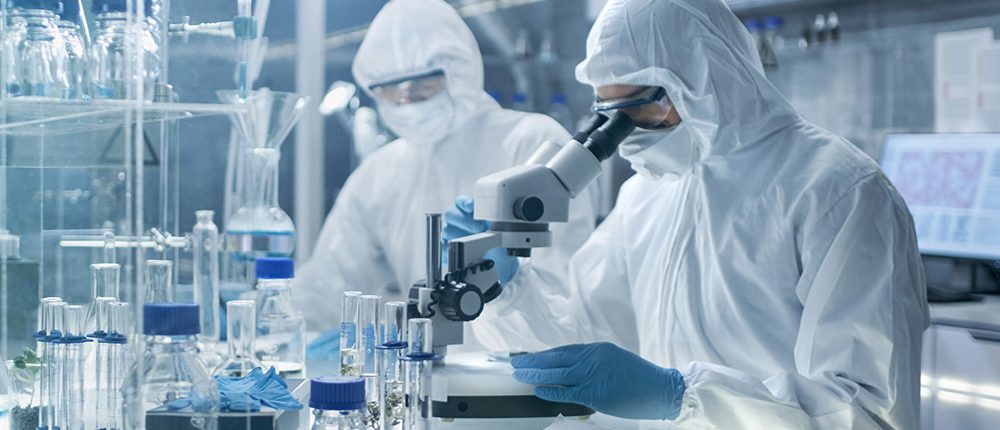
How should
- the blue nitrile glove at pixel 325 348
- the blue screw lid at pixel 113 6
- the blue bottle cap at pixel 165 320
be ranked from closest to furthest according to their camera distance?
1. the blue bottle cap at pixel 165 320
2. the blue screw lid at pixel 113 6
3. the blue nitrile glove at pixel 325 348

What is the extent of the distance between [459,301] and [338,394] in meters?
0.29

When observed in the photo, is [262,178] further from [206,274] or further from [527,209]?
[527,209]

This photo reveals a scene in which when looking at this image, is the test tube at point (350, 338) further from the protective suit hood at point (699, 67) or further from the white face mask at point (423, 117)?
the white face mask at point (423, 117)

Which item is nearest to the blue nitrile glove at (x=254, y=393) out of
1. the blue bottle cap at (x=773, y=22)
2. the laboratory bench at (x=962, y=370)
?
the laboratory bench at (x=962, y=370)

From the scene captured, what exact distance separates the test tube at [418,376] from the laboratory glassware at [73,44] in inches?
20.9

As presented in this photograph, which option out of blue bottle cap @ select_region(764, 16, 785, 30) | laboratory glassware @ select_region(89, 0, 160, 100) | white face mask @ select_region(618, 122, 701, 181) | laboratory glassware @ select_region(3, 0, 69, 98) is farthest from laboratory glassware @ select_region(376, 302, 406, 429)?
blue bottle cap @ select_region(764, 16, 785, 30)

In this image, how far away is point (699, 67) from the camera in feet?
5.36

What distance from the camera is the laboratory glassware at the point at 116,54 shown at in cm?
111

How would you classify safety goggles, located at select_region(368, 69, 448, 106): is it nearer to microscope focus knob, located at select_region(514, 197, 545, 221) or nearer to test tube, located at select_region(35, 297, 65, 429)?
microscope focus knob, located at select_region(514, 197, 545, 221)

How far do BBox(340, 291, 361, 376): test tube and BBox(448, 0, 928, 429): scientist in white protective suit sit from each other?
9.6 inches

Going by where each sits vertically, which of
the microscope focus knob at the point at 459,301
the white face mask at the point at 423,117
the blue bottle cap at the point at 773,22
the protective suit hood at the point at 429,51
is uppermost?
the blue bottle cap at the point at 773,22

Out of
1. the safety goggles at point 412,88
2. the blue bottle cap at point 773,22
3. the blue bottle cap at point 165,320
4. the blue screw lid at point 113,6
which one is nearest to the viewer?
the blue bottle cap at point 165,320

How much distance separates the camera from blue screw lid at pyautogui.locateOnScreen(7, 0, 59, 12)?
49.2 inches

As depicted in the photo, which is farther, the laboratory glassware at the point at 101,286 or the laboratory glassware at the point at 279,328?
the laboratory glassware at the point at 279,328
